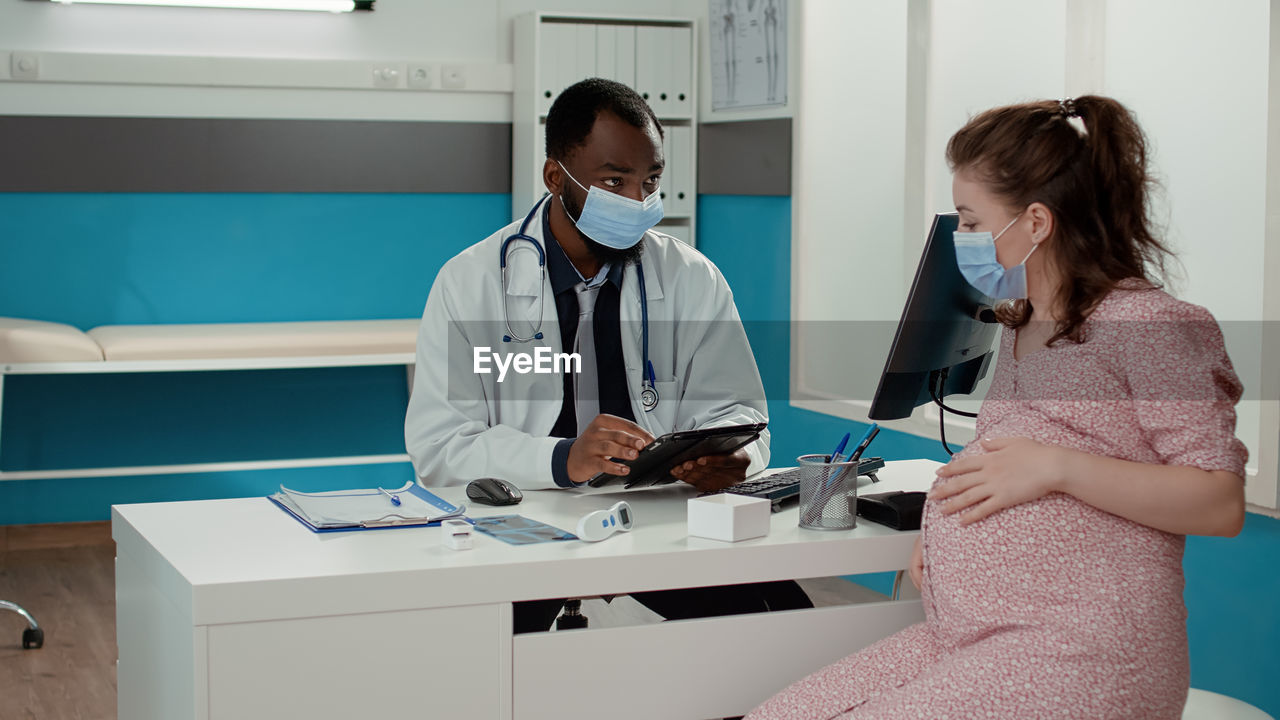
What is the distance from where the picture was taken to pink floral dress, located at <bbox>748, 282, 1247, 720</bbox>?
1.13 meters

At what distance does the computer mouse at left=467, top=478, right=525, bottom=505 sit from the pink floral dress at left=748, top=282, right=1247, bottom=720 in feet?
1.49

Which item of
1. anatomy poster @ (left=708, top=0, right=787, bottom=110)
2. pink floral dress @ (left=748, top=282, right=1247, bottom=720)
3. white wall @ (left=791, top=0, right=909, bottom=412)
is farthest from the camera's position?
anatomy poster @ (left=708, top=0, right=787, bottom=110)

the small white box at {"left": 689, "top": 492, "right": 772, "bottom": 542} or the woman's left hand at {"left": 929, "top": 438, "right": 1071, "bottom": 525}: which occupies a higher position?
the woman's left hand at {"left": 929, "top": 438, "right": 1071, "bottom": 525}

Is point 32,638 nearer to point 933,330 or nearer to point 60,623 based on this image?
point 60,623

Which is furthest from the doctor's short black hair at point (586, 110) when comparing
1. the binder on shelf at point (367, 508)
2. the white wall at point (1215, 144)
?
the white wall at point (1215, 144)

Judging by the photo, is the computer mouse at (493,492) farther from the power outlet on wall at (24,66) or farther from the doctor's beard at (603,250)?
the power outlet on wall at (24,66)

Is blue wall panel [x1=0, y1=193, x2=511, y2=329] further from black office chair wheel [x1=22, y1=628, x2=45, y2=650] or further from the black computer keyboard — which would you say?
the black computer keyboard

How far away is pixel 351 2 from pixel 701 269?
7.90 ft

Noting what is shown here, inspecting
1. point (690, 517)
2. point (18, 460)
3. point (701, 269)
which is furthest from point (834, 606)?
point (18, 460)

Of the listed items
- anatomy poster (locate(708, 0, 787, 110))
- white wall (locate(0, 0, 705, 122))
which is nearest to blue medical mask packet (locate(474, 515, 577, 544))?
anatomy poster (locate(708, 0, 787, 110))

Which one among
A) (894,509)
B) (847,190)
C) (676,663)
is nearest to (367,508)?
(676,663)

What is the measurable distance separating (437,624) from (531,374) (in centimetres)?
75

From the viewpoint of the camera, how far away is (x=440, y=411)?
181 cm

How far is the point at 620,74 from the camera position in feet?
13.0
